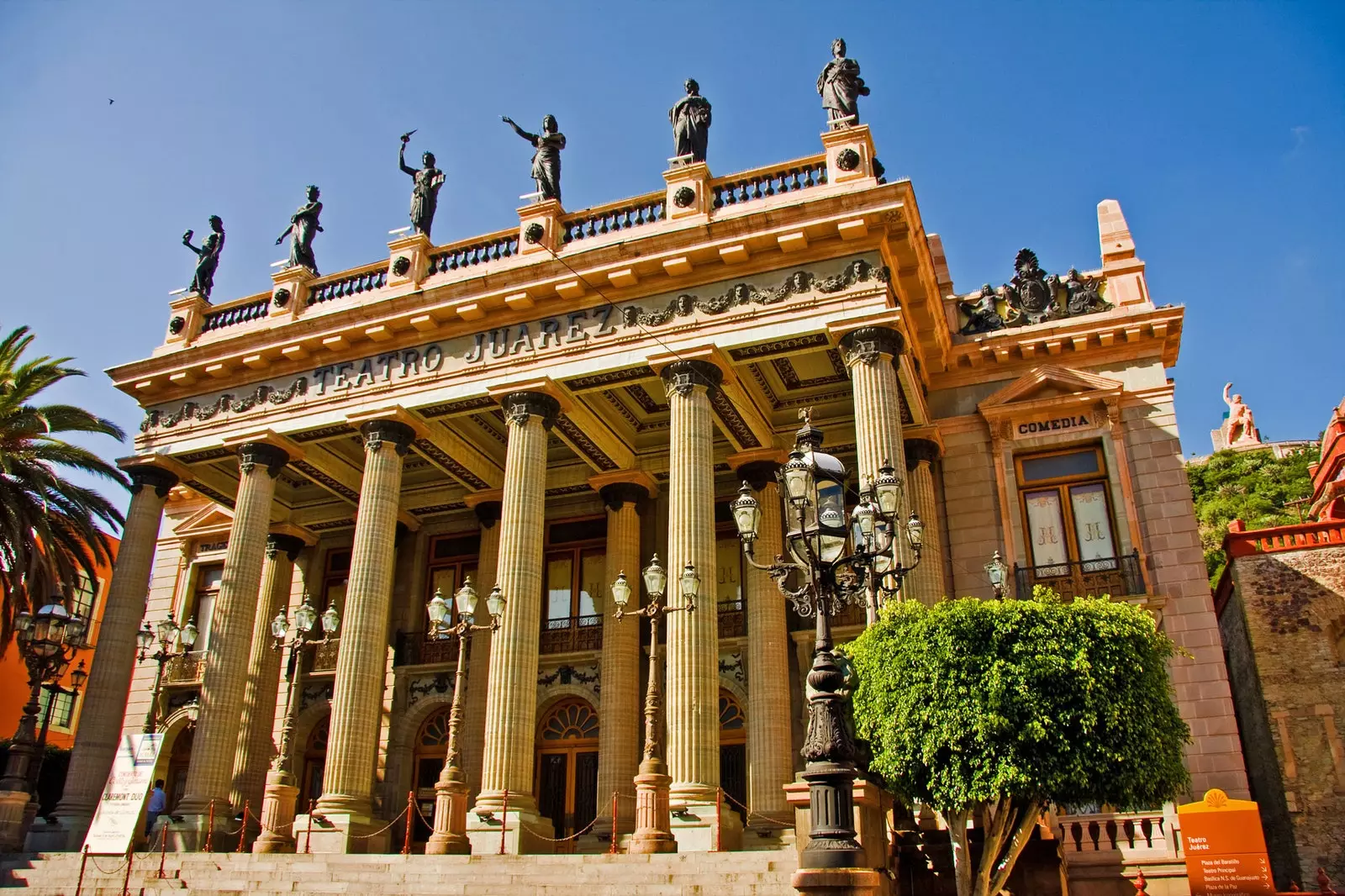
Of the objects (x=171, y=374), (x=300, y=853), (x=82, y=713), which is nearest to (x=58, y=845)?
(x=82, y=713)

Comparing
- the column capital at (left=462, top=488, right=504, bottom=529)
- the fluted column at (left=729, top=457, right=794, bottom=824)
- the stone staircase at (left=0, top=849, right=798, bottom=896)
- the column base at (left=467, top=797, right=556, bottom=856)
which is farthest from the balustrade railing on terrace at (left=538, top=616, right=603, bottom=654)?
the stone staircase at (left=0, top=849, right=798, bottom=896)

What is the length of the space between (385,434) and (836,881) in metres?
14.1

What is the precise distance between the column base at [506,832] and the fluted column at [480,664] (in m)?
4.23

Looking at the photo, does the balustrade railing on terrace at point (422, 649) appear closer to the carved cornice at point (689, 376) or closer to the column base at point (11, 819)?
the column base at point (11, 819)

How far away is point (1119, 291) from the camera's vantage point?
2017 centimetres

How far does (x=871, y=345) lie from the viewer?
653 inches

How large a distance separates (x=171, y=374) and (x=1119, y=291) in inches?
760

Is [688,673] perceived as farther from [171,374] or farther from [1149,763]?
[171,374]

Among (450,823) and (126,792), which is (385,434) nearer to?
(126,792)

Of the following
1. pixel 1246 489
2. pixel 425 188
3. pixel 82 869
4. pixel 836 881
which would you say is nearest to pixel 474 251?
pixel 425 188

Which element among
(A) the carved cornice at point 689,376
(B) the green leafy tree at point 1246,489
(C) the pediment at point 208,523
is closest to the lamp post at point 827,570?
(A) the carved cornice at point 689,376

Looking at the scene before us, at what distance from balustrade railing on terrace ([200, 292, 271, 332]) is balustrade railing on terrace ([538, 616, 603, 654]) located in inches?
363

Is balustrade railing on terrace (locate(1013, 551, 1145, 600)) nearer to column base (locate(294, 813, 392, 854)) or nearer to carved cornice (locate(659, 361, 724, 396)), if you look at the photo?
carved cornice (locate(659, 361, 724, 396))

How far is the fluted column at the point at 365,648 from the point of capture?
17094 mm
